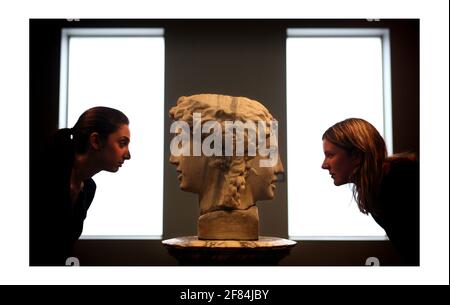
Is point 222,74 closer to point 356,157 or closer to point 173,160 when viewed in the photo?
point 173,160

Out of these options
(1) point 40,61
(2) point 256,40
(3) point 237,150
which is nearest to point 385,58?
(2) point 256,40

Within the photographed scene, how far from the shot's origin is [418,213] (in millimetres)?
3148

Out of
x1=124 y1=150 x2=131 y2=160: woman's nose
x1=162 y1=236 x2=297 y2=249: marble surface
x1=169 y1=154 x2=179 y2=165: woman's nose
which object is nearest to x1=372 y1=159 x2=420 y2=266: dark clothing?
x1=162 y1=236 x2=297 y2=249: marble surface

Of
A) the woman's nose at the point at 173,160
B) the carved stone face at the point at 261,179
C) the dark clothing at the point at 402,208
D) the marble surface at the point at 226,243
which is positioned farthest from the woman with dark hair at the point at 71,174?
the dark clothing at the point at 402,208

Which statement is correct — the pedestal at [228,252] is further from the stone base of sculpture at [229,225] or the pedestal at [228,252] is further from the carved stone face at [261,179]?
the carved stone face at [261,179]

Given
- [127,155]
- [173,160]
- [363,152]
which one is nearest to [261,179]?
[173,160]

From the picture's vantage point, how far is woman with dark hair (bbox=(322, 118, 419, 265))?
3.21 m

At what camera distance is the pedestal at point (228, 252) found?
9.81ft

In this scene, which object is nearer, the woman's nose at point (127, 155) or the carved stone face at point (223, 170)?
the carved stone face at point (223, 170)

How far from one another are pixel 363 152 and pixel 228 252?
946mm

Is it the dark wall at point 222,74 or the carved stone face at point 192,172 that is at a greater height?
the dark wall at point 222,74
